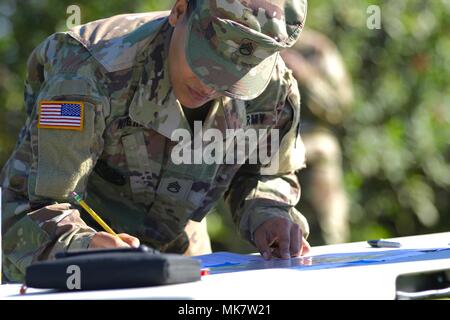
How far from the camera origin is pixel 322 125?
7.32 m

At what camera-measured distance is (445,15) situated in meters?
8.60

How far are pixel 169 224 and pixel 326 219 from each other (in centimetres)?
346

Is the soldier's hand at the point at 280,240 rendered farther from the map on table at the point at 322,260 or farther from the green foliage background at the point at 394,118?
A: the green foliage background at the point at 394,118

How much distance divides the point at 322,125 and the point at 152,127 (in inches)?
154

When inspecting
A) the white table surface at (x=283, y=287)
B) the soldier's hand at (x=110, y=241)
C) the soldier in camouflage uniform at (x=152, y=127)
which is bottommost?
the white table surface at (x=283, y=287)

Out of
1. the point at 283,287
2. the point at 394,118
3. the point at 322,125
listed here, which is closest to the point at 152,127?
the point at 283,287

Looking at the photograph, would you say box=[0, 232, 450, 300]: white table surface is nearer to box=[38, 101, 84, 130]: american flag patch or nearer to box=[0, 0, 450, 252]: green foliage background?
box=[38, 101, 84, 130]: american flag patch

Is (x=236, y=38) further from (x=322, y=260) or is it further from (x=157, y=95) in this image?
(x=322, y=260)

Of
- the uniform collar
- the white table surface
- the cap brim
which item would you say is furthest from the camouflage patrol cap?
the white table surface

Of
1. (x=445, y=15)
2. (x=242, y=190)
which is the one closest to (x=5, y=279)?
(x=242, y=190)

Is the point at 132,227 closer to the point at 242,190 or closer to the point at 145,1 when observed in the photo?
the point at 242,190

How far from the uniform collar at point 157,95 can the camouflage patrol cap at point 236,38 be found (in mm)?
204

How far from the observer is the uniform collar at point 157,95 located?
3441mm

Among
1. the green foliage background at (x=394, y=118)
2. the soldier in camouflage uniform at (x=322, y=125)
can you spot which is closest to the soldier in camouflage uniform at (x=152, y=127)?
the soldier in camouflage uniform at (x=322, y=125)
